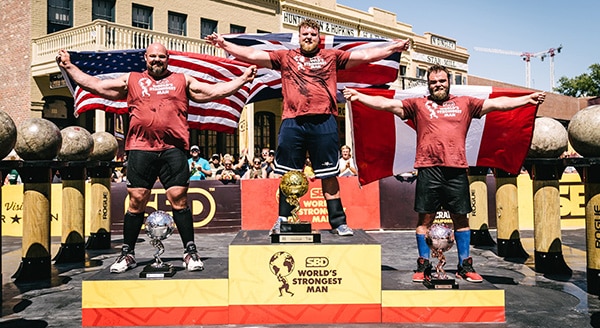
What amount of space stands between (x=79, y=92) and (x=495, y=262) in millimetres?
6421

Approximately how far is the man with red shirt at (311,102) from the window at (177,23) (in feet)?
56.3

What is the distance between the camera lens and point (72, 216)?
766 cm

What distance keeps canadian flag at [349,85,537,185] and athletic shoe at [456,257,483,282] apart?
1646mm

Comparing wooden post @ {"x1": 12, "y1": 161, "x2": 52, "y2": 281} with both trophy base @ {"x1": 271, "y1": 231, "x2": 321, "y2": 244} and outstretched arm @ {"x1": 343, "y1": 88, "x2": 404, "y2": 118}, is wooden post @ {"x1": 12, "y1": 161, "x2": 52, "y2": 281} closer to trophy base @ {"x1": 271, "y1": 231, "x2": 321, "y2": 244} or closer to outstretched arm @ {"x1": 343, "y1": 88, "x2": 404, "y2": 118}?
trophy base @ {"x1": 271, "y1": 231, "x2": 321, "y2": 244}

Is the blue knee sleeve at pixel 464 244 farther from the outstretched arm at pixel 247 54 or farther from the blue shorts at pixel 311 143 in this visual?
the outstretched arm at pixel 247 54

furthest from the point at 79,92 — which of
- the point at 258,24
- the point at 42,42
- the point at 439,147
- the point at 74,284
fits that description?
the point at 258,24

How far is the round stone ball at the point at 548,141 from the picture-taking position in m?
6.19

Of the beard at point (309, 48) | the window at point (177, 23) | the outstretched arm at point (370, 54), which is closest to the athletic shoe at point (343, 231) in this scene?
the outstretched arm at point (370, 54)

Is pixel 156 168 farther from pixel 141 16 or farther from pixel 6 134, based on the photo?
pixel 141 16

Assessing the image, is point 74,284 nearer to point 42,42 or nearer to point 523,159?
point 523,159

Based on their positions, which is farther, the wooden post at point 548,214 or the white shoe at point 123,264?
the wooden post at point 548,214

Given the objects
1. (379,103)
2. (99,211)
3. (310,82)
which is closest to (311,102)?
(310,82)

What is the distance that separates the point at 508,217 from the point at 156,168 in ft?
17.9

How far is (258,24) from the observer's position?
23703 mm
